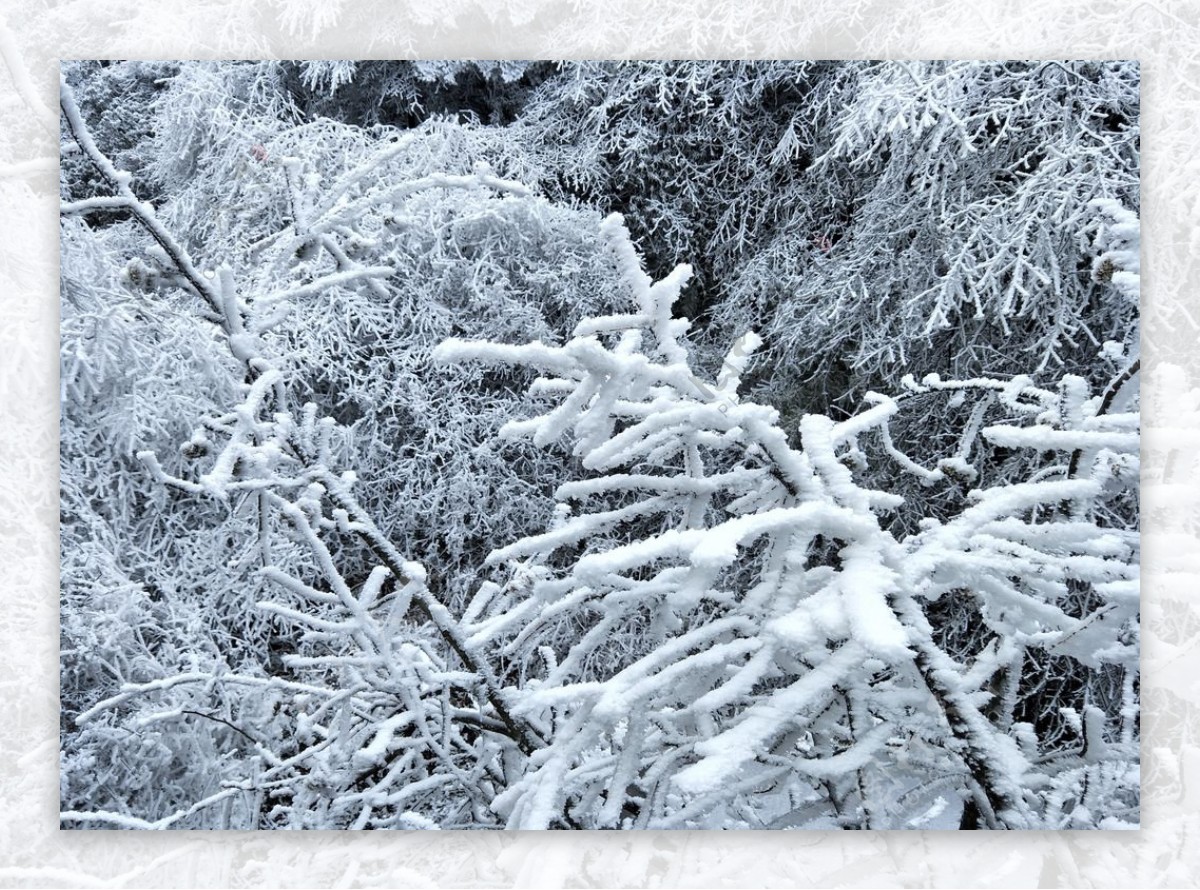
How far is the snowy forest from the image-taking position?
1.05 metres

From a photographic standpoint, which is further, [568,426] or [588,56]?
[588,56]

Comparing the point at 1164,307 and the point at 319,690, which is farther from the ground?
the point at 1164,307

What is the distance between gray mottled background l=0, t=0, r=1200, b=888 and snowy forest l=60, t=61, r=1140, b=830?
42 mm

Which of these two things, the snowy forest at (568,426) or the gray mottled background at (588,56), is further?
the gray mottled background at (588,56)

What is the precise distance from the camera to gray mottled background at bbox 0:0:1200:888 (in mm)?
1442

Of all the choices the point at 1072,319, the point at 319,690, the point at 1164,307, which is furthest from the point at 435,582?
the point at 1164,307

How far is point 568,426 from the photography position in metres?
1.10

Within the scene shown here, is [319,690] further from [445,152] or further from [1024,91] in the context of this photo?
[1024,91]

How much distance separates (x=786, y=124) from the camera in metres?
1.69

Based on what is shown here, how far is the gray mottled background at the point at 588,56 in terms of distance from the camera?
56.8 inches

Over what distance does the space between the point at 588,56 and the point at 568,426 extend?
33.5 inches

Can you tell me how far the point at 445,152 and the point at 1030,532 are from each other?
1.24 metres

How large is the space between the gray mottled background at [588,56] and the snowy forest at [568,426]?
0.04 meters

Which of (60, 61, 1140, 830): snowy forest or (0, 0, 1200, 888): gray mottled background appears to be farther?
(0, 0, 1200, 888): gray mottled background
